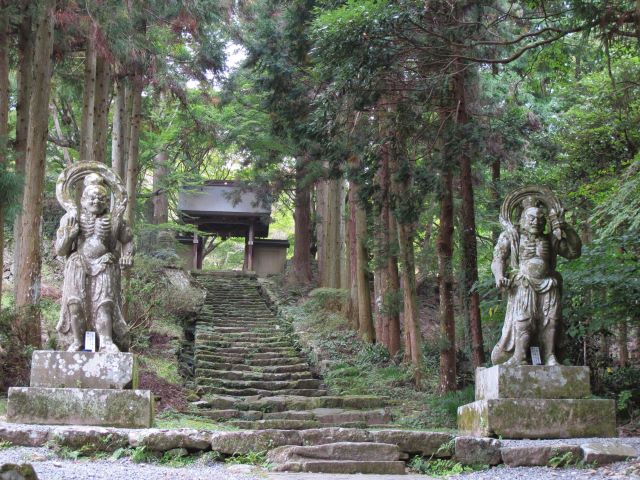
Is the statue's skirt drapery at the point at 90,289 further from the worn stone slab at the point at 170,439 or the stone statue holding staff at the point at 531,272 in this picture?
the stone statue holding staff at the point at 531,272

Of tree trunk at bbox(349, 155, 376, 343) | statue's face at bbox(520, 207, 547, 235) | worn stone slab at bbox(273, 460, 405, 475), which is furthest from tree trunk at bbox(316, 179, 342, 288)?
worn stone slab at bbox(273, 460, 405, 475)

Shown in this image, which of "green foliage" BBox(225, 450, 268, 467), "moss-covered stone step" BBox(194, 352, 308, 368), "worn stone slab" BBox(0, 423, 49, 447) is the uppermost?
"moss-covered stone step" BBox(194, 352, 308, 368)

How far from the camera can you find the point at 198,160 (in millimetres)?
30078

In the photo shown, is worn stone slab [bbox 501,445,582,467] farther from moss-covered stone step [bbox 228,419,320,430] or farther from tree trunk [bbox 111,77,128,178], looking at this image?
tree trunk [bbox 111,77,128,178]

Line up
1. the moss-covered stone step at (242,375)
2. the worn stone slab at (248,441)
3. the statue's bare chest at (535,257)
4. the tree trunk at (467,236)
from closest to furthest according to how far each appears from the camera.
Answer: the worn stone slab at (248,441) → the statue's bare chest at (535,257) → the tree trunk at (467,236) → the moss-covered stone step at (242,375)

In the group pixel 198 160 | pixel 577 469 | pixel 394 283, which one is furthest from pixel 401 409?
pixel 198 160

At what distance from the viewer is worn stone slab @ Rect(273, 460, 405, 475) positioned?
6.64 meters

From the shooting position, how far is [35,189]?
1144cm

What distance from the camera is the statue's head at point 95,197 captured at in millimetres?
7977

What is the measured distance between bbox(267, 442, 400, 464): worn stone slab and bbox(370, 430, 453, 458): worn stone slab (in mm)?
132

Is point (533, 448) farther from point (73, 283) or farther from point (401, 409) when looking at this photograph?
point (401, 409)

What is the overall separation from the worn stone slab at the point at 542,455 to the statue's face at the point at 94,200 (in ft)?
16.0

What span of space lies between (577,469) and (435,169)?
703 cm

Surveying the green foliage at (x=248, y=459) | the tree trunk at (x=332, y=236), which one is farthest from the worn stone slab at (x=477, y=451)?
the tree trunk at (x=332, y=236)
